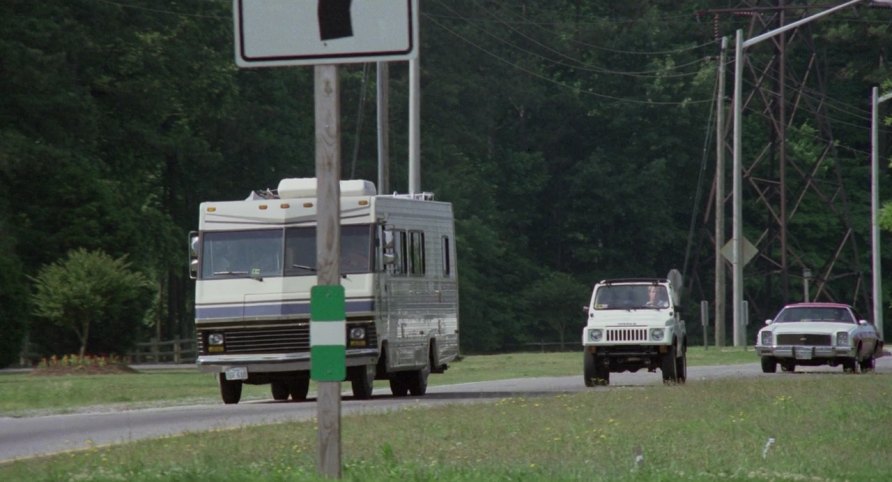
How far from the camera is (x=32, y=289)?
4678 centimetres

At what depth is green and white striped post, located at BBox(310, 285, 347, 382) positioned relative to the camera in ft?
37.4

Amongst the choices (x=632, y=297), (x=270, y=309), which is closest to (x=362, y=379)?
(x=270, y=309)

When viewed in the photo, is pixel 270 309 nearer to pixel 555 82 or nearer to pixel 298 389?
pixel 298 389

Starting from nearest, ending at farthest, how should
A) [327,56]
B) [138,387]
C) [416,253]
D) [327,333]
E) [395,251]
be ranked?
[327,56]
[327,333]
[395,251]
[416,253]
[138,387]

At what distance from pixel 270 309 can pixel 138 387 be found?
21.4 ft

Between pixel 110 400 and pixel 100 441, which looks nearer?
pixel 100 441

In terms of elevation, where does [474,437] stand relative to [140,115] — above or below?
below

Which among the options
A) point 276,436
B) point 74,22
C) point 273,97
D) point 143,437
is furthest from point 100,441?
point 273,97

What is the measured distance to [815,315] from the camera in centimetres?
3825

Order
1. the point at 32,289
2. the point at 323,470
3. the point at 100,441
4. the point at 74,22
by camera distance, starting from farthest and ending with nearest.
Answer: the point at 74,22
the point at 32,289
the point at 100,441
the point at 323,470

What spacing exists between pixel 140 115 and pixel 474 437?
42301mm

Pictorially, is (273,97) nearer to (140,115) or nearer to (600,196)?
(140,115)

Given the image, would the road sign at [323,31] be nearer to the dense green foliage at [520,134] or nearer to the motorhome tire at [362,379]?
the motorhome tire at [362,379]

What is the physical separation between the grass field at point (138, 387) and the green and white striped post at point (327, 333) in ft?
48.6
